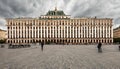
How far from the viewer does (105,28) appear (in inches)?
4961

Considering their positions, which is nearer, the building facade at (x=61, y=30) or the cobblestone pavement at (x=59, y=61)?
the cobblestone pavement at (x=59, y=61)

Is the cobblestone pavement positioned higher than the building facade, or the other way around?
the building facade

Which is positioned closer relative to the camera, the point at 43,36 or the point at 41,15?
the point at 43,36

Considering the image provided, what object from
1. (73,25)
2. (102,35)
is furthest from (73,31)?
(102,35)

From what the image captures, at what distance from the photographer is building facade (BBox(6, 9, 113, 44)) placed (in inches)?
4951

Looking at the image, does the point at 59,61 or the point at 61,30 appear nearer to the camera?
the point at 59,61

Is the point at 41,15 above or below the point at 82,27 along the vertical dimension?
above

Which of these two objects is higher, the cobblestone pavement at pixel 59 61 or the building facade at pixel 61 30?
the building facade at pixel 61 30

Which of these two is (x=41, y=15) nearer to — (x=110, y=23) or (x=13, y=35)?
(x=13, y=35)

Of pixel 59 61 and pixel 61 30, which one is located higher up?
pixel 61 30

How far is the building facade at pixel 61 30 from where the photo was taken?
126 metres

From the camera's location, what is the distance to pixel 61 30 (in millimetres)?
126500

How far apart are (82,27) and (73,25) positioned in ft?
23.0

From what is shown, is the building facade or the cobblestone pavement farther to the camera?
the building facade
